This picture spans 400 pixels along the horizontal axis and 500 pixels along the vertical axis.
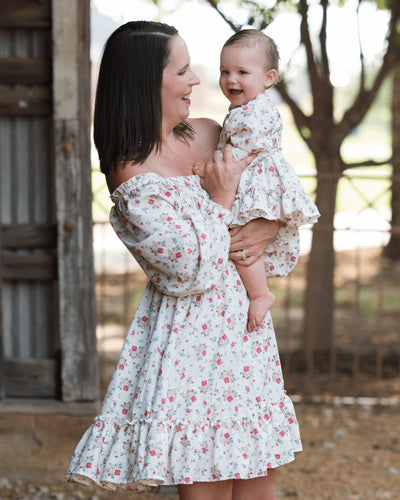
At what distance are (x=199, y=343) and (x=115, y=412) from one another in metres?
0.31

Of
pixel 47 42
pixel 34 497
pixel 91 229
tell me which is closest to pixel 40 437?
pixel 34 497

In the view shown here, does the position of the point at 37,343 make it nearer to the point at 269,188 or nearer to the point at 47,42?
the point at 47,42

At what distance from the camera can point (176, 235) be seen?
2053 mm

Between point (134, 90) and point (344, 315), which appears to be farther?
point (344, 315)

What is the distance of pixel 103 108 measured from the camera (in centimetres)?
220

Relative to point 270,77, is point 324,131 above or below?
above

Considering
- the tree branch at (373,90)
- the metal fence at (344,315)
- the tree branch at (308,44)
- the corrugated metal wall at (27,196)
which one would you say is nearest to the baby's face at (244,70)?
the corrugated metal wall at (27,196)

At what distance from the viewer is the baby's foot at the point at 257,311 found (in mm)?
2232

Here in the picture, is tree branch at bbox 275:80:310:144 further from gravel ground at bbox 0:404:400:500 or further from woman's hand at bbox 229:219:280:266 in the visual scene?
woman's hand at bbox 229:219:280:266

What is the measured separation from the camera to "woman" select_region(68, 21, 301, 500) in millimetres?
2104

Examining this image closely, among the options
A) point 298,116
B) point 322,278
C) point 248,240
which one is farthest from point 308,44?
point 248,240

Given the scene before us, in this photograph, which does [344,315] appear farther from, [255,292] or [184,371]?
[184,371]

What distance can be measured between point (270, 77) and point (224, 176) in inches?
13.7

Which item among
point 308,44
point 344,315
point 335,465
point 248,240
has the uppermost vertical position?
point 308,44
